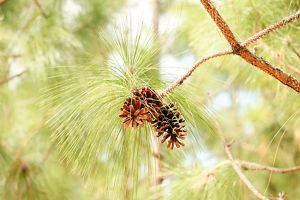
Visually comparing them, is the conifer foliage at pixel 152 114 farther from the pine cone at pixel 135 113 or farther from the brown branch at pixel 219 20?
the brown branch at pixel 219 20

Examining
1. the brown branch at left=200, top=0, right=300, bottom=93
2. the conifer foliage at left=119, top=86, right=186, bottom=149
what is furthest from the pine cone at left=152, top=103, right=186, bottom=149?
the brown branch at left=200, top=0, right=300, bottom=93

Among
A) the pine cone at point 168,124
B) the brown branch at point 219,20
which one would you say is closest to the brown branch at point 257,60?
the brown branch at point 219,20

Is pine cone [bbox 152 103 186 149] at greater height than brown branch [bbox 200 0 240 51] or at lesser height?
lesser

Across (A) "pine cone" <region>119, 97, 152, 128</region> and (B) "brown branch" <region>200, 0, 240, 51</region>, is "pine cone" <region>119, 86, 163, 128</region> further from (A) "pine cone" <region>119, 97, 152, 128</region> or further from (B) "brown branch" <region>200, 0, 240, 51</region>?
(B) "brown branch" <region>200, 0, 240, 51</region>

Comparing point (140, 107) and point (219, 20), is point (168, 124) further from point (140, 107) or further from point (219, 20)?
point (219, 20)

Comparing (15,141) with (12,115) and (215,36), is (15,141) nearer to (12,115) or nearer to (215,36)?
(12,115)

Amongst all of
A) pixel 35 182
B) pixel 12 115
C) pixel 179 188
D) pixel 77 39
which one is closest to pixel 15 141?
pixel 12 115
